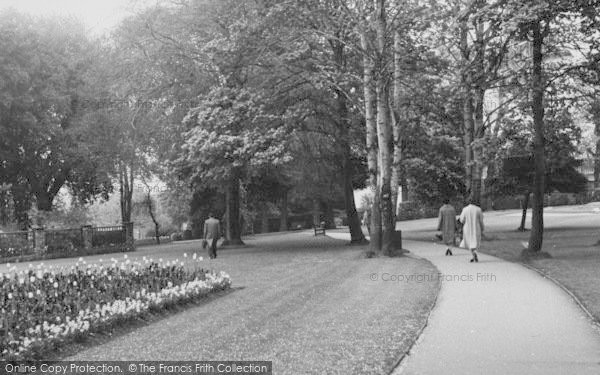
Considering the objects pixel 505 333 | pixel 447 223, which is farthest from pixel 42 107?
pixel 505 333

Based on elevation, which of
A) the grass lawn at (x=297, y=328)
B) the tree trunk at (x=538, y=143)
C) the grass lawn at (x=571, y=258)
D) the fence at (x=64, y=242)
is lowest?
the grass lawn at (x=571, y=258)

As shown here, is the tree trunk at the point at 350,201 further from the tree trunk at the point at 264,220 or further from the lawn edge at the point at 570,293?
the tree trunk at the point at 264,220

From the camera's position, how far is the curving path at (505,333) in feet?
22.2

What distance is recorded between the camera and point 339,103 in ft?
91.4

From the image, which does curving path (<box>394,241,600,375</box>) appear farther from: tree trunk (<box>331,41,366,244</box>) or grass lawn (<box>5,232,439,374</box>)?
tree trunk (<box>331,41,366,244</box>)

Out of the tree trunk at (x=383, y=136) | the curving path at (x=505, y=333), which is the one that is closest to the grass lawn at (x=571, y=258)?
the curving path at (x=505, y=333)

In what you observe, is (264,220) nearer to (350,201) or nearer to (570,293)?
(350,201)

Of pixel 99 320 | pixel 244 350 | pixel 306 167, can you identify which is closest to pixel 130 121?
pixel 306 167

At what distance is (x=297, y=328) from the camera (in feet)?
29.9

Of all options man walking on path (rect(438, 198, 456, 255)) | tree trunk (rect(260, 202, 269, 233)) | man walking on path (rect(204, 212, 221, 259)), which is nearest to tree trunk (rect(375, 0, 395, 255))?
man walking on path (rect(438, 198, 456, 255))

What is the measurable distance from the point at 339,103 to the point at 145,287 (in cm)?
1794

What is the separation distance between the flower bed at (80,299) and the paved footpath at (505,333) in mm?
4525

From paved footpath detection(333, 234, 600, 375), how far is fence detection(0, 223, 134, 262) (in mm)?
21718

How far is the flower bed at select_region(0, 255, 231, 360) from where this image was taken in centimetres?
790
